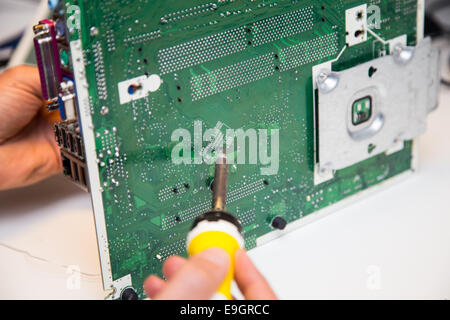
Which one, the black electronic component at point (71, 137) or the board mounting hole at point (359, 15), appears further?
the board mounting hole at point (359, 15)

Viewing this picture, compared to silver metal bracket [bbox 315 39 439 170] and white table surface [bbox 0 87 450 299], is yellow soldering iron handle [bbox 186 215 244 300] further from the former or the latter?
silver metal bracket [bbox 315 39 439 170]

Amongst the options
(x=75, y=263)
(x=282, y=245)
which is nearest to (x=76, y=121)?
(x=75, y=263)

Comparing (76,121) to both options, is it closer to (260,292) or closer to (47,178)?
(260,292)

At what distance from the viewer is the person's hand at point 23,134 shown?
1.34m

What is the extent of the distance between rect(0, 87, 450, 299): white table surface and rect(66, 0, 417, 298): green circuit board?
0.08 metres

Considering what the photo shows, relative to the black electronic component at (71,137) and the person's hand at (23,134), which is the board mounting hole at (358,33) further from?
the person's hand at (23,134)

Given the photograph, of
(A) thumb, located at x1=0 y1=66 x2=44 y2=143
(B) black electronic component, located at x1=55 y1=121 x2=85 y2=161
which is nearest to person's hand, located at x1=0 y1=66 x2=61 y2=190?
(A) thumb, located at x1=0 y1=66 x2=44 y2=143

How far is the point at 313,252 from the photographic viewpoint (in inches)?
46.6

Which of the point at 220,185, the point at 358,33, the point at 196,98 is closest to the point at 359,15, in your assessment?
the point at 358,33

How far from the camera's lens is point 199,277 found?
716 mm

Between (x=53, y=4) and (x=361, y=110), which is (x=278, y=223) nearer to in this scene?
(x=361, y=110)

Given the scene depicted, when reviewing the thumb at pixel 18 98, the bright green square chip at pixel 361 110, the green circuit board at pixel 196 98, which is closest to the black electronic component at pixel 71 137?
→ the green circuit board at pixel 196 98

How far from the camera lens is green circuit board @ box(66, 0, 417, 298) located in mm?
947

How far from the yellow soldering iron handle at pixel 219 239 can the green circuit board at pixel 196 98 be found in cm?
23
